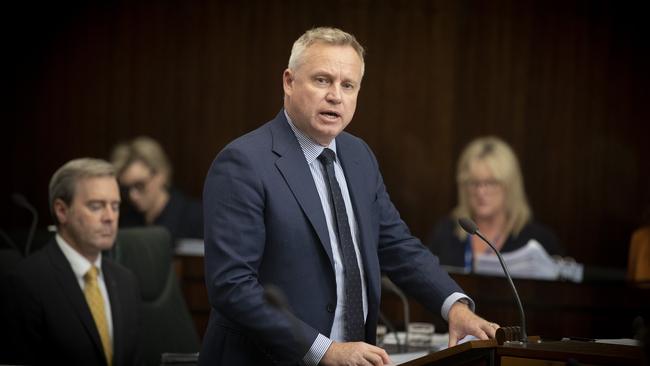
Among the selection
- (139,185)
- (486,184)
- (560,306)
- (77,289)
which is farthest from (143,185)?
(77,289)

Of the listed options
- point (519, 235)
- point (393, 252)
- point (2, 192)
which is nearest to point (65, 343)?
point (393, 252)

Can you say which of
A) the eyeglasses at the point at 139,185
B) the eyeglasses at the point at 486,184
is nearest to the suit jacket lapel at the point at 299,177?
the eyeglasses at the point at 486,184

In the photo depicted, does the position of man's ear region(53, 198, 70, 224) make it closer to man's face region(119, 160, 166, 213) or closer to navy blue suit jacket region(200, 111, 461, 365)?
navy blue suit jacket region(200, 111, 461, 365)

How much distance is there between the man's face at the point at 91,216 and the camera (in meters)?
3.81

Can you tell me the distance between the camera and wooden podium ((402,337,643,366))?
225cm

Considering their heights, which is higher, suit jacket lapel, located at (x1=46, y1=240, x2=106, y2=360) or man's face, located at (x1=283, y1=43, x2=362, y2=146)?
man's face, located at (x1=283, y1=43, x2=362, y2=146)

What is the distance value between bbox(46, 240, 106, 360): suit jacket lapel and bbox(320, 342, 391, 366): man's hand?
4.93ft

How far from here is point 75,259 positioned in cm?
380

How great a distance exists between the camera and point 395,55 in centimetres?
782

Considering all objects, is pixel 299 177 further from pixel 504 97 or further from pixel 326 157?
pixel 504 97

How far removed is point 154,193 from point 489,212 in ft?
7.19

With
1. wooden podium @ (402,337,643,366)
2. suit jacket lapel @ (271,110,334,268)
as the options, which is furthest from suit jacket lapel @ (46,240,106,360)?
wooden podium @ (402,337,643,366)

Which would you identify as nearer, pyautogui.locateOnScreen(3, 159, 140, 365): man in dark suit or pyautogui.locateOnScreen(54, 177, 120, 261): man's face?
pyautogui.locateOnScreen(3, 159, 140, 365): man in dark suit

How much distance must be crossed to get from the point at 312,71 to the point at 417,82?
5360 millimetres
